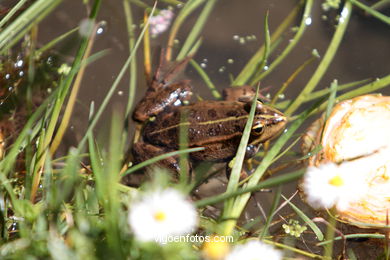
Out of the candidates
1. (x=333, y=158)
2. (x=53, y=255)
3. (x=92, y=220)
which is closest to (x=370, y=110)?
(x=333, y=158)

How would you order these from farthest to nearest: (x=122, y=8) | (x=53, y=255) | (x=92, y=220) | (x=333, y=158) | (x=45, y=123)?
1. (x=122, y=8)
2. (x=45, y=123)
3. (x=333, y=158)
4. (x=92, y=220)
5. (x=53, y=255)

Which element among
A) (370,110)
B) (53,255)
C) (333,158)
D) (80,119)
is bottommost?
(53,255)

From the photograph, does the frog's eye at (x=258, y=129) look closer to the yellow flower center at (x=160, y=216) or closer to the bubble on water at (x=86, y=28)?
the bubble on water at (x=86, y=28)

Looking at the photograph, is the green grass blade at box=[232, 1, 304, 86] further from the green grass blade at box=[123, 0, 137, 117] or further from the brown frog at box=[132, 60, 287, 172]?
the green grass blade at box=[123, 0, 137, 117]

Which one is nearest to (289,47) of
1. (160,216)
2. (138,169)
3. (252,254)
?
(138,169)

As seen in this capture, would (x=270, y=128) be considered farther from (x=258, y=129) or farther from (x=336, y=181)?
(x=336, y=181)

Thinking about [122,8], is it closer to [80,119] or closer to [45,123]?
[80,119]

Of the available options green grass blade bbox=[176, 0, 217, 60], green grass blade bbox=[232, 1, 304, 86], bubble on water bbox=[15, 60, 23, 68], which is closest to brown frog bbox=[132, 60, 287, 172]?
green grass blade bbox=[232, 1, 304, 86]

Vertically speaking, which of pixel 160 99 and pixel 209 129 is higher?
pixel 160 99
